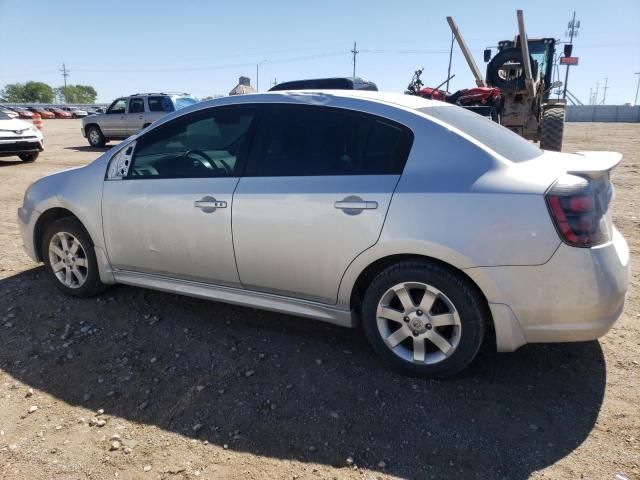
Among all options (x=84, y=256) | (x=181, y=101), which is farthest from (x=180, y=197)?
(x=181, y=101)

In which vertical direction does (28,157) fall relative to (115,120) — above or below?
below

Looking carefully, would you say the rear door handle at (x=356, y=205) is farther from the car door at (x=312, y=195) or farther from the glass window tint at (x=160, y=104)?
the glass window tint at (x=160, y=104)

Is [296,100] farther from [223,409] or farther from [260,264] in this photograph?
[223,409]

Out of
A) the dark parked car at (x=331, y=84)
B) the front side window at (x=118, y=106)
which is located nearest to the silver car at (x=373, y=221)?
the dark parked car at (x=331, y=84)

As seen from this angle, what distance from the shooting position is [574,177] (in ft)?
8.25

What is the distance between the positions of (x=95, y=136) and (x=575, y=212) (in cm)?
1818

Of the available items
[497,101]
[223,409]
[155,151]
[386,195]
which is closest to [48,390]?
[223,409]

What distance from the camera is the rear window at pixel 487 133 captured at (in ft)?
9.15

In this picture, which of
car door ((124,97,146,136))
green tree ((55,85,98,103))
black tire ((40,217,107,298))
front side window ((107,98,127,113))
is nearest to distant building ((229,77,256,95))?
car door ((124,97,146,136))

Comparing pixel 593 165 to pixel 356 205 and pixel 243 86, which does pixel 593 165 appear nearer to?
pixel 356 205

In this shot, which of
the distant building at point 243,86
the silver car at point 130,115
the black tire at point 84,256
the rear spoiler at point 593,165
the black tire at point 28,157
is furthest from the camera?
the silver car at point 130,115

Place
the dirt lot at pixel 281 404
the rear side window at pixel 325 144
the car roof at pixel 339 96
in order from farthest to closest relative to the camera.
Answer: the car roof at pixel 339 96, the rear side window at pixel 325 144, the dirt lot at pixel 281 404

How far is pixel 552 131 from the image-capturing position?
34.8 feet

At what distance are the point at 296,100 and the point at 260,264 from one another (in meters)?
1.08
